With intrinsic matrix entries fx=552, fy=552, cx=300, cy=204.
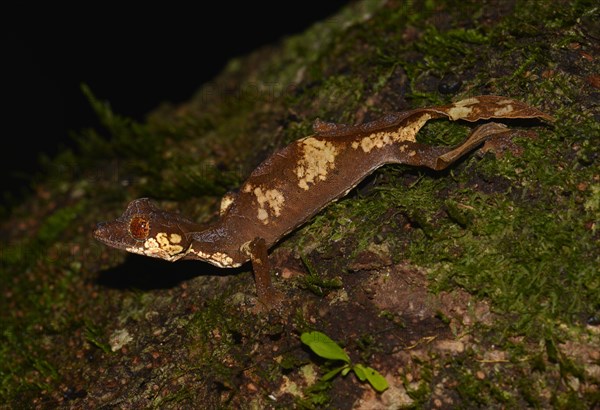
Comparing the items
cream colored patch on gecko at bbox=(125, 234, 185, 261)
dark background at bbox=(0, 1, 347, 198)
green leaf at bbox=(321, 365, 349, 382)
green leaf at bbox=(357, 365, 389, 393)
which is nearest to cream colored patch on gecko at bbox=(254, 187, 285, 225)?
cream colored patch on gecko at bbox=(125, 234, 185, 261)

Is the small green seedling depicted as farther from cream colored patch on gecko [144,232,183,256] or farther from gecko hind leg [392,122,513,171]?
gecko hind leg [392,122,513,171]

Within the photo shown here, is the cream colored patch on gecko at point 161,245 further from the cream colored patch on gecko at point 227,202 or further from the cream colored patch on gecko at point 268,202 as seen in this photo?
the cream colored patch on gecko at point 268,202

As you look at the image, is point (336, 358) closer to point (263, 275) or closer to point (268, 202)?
point (263, 275)

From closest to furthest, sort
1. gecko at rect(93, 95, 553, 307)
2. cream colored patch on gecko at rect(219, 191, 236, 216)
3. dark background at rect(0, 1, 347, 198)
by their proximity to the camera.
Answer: gecko at rect(93, 95, 553, 307) → cream colored patch on gecko at rect(219, 191, 236, 216) → dark background at rect(0, 1, 347, 198)

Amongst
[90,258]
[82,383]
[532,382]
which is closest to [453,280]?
[532,382]

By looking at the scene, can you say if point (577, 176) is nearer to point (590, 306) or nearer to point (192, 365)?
point (590, 306)
